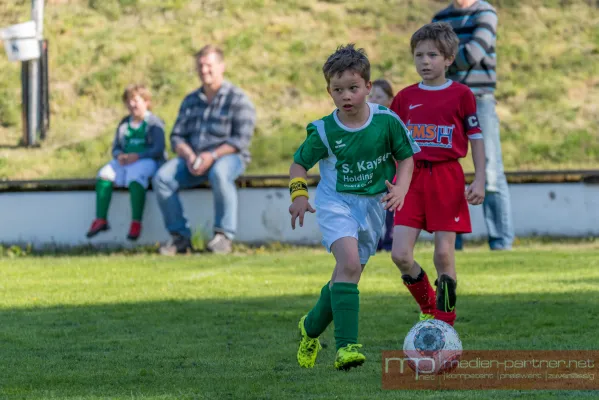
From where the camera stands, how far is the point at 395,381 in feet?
17.1

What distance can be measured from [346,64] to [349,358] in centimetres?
142

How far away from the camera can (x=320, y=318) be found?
584 cm

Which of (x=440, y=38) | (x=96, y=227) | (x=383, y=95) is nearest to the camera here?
(x=440, y=38)

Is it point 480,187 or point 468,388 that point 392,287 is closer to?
point 480,187

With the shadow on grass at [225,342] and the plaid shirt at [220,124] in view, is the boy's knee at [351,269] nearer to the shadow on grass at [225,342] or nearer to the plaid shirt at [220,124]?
the shadow on grass at [225,342]

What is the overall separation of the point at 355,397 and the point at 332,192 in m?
1.35

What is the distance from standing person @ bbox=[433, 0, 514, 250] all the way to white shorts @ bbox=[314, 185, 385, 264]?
4774mm

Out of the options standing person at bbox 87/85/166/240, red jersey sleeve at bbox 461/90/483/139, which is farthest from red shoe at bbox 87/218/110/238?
red jersey sleeve at bbox 461/90/483/139

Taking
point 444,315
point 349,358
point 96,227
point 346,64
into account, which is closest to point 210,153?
point 96,227

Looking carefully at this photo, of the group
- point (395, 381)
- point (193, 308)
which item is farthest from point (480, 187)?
point (193, 308)

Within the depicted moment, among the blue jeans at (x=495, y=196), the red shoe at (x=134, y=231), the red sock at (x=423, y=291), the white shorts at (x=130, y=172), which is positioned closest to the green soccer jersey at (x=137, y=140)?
the white shorts at (x=130, y=172)

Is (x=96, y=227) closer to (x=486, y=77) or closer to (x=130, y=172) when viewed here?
(x=130, y=172)

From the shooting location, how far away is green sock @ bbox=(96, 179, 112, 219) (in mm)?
12133

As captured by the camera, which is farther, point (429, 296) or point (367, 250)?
point (429, 296)
